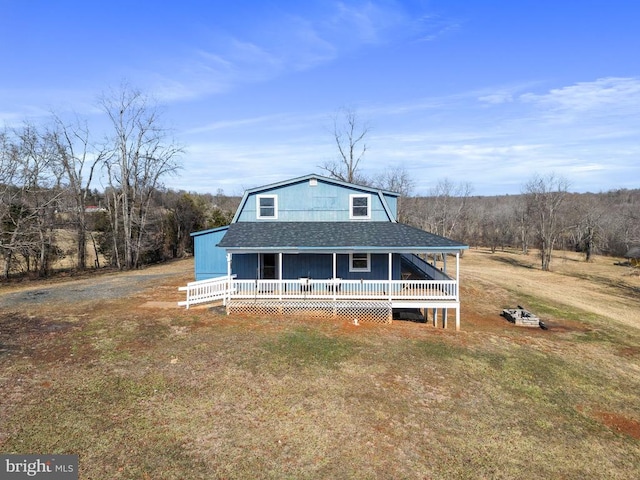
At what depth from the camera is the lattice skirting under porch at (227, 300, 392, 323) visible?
15781 mm

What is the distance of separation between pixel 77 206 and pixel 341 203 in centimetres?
2787

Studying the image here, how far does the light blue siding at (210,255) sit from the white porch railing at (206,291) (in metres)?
2.73

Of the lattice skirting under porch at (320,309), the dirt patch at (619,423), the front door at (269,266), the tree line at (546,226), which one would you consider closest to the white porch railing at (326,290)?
the lattice skirting under porch at (320,309)

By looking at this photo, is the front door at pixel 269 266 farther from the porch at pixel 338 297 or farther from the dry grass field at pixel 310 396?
the dry grass field at pixel 310 396

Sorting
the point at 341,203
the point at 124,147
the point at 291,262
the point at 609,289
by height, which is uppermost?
the point at 124,147

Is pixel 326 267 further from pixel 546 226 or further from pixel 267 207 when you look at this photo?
pixel 546 226

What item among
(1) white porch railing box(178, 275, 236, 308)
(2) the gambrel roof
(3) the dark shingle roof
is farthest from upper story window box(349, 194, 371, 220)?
(1) white porch railing box(178, 275, 236, 308)

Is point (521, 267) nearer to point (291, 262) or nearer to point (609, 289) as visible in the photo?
point (609, 289)

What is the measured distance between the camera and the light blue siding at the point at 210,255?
2055 cm

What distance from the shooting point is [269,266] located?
1906cm

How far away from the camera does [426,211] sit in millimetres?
67688

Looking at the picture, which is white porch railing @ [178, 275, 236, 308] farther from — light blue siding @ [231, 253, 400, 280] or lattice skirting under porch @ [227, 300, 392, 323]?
light blue siding @ [231, 253, 400, 280]

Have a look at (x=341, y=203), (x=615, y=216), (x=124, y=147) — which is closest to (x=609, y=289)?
(x=341, y=203)

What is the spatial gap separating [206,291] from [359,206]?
29.8 ft
